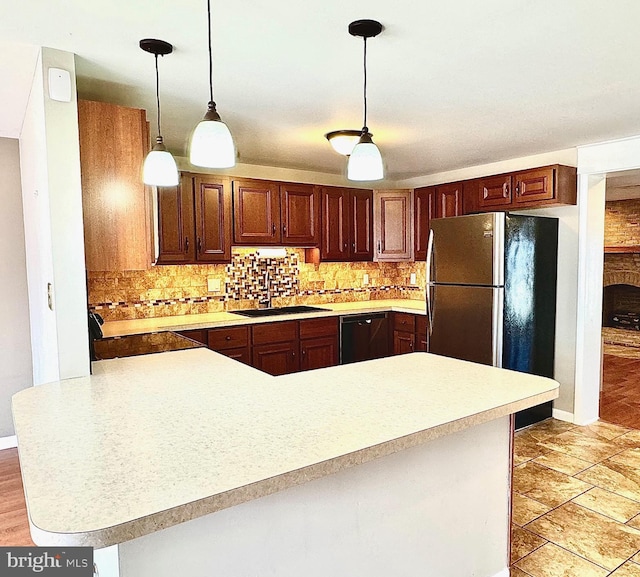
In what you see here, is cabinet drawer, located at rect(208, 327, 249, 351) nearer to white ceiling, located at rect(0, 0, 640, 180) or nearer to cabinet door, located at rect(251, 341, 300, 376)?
cabinet door, located at rect(251, 341, 300, 376)

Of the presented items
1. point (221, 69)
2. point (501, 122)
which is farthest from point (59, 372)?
point (501, 122)

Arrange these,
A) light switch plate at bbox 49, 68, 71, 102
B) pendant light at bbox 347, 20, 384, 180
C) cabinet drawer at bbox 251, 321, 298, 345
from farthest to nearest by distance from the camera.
→ cabinet drawer at bbox 251, 321, 298, 345
light switch plate at bbox 49, 68, 71, 102
pendant light at bbox 347, 20, 384, 180

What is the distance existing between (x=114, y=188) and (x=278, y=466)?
168 cm

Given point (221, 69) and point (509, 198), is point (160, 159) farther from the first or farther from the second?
point (509, 198)

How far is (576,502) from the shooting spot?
8.87 feet

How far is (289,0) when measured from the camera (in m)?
1.58

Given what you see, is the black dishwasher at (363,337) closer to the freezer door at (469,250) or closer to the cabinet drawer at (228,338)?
the freezer door at (469,250)

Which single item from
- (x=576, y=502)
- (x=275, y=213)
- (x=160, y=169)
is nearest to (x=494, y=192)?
(x=275, y=213)

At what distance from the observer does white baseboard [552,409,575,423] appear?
4.00m

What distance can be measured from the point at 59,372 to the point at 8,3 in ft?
4.53

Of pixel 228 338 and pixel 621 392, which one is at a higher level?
pixel 228 338

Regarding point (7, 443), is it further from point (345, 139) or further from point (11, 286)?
point (345, 139)

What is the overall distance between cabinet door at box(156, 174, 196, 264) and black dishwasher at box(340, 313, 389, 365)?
1507mm

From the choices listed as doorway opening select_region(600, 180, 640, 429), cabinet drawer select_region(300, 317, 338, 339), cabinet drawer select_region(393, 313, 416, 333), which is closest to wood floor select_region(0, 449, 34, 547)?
cabinet drawer select_region(300, 317, 338, 339)
